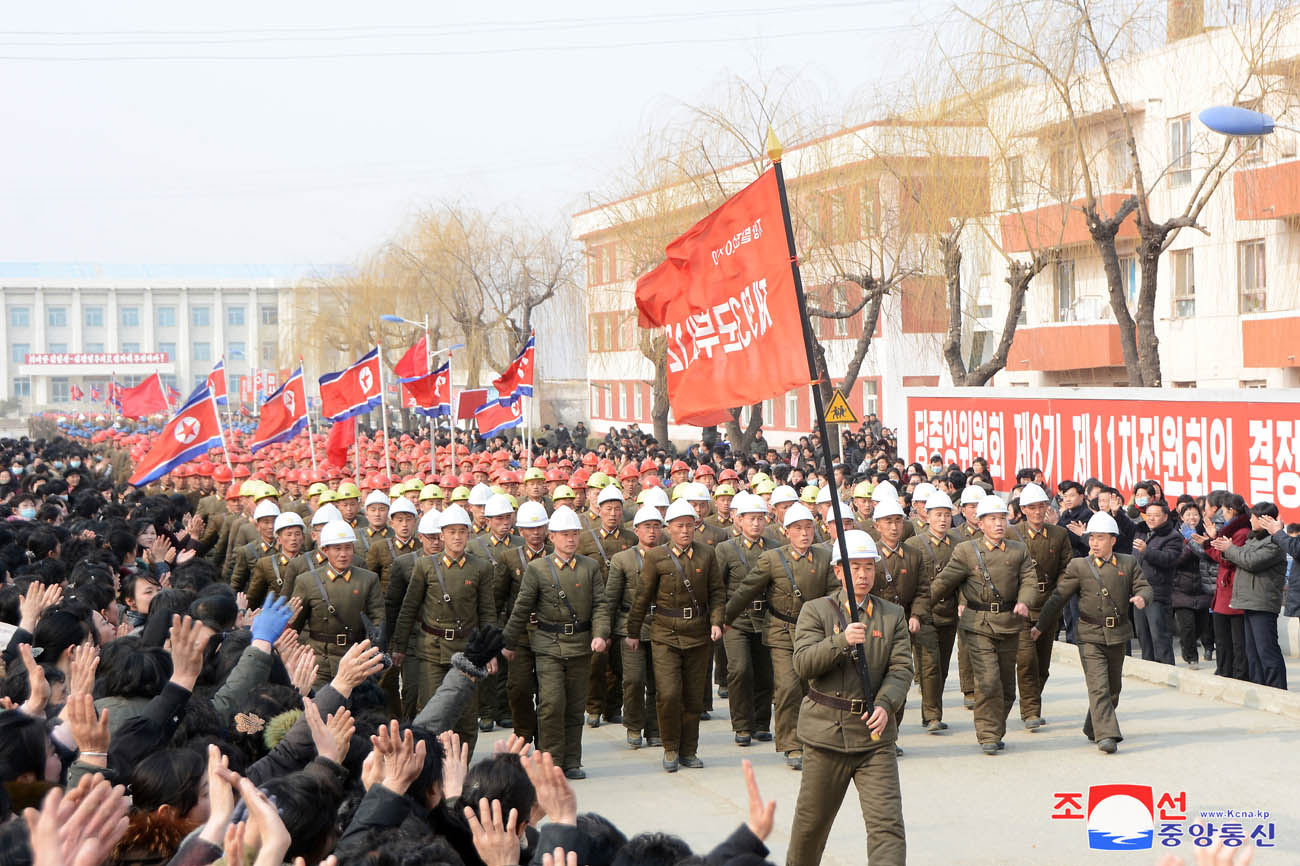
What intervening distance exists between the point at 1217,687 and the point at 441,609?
21.7 feet

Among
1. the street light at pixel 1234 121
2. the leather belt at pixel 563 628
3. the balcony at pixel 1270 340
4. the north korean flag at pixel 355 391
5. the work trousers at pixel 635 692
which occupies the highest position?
the street light at pixel 1234 121

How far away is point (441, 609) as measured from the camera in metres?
10.6

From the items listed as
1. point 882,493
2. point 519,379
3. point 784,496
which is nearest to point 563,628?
point 784,496

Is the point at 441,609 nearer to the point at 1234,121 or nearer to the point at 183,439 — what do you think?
the point at 1234,121

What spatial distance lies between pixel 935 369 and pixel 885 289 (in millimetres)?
16156

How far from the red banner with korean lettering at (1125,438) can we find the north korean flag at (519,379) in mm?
6292

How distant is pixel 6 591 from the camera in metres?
9.16

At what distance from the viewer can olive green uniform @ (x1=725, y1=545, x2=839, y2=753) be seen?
10477 mm

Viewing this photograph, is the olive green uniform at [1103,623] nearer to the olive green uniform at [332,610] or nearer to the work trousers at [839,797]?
the work trousers at [839,797]

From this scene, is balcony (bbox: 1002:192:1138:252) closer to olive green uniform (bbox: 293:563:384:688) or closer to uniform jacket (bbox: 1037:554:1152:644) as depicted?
uniform jacket (bbox: 1037:554:1152:644)

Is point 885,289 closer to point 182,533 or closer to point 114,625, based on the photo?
point 182,533

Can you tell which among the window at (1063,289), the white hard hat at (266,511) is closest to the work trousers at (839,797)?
the white hard hat at (266,511)

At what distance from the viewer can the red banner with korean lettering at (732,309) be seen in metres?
7.73

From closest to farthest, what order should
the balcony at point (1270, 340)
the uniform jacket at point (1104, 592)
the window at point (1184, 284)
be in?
→ the uniform jacket at point (1104, 592), the balcony at point (1270, 340), the window at point (1184, 284)
